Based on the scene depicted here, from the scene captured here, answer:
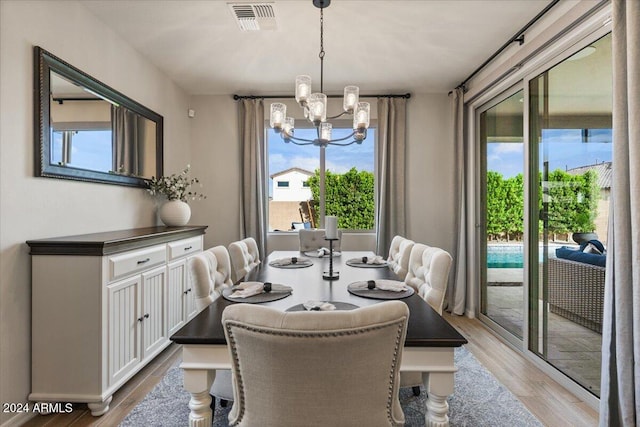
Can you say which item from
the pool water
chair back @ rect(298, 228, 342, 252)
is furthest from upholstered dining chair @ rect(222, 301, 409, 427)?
the pool water

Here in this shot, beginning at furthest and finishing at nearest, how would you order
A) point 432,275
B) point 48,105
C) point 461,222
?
point 461,222, point 48,105, point 432,275

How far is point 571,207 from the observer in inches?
94.8

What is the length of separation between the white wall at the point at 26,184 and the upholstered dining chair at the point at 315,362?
5.92ft

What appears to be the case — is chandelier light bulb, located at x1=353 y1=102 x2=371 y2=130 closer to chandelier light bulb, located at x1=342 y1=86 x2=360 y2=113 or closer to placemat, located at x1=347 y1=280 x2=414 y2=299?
chandelier light bulb, located at x1=342 y1=86 x2=360 y2=113

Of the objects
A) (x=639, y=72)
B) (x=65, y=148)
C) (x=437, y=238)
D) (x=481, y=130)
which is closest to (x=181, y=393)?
(x=65, y=148)

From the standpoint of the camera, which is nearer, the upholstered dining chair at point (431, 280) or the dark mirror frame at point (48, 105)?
the upholstered dining chair at point (431, 280)

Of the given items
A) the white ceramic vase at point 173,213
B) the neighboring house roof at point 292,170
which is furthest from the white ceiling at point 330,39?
Result: the white ceramic vase at point 173,213

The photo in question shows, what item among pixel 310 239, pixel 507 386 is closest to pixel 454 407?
pixel 507 386

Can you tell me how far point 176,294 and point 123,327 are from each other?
2.58 ft

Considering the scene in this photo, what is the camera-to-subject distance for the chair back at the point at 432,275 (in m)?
1.86

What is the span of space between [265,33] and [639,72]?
2517 millimetres

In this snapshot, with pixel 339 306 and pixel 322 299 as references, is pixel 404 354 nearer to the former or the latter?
pixel 339 306

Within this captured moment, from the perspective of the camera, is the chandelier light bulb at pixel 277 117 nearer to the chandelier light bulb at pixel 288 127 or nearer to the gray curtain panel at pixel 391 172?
the chandelier light bulb at pixel 288 127

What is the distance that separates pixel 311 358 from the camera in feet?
2.87
